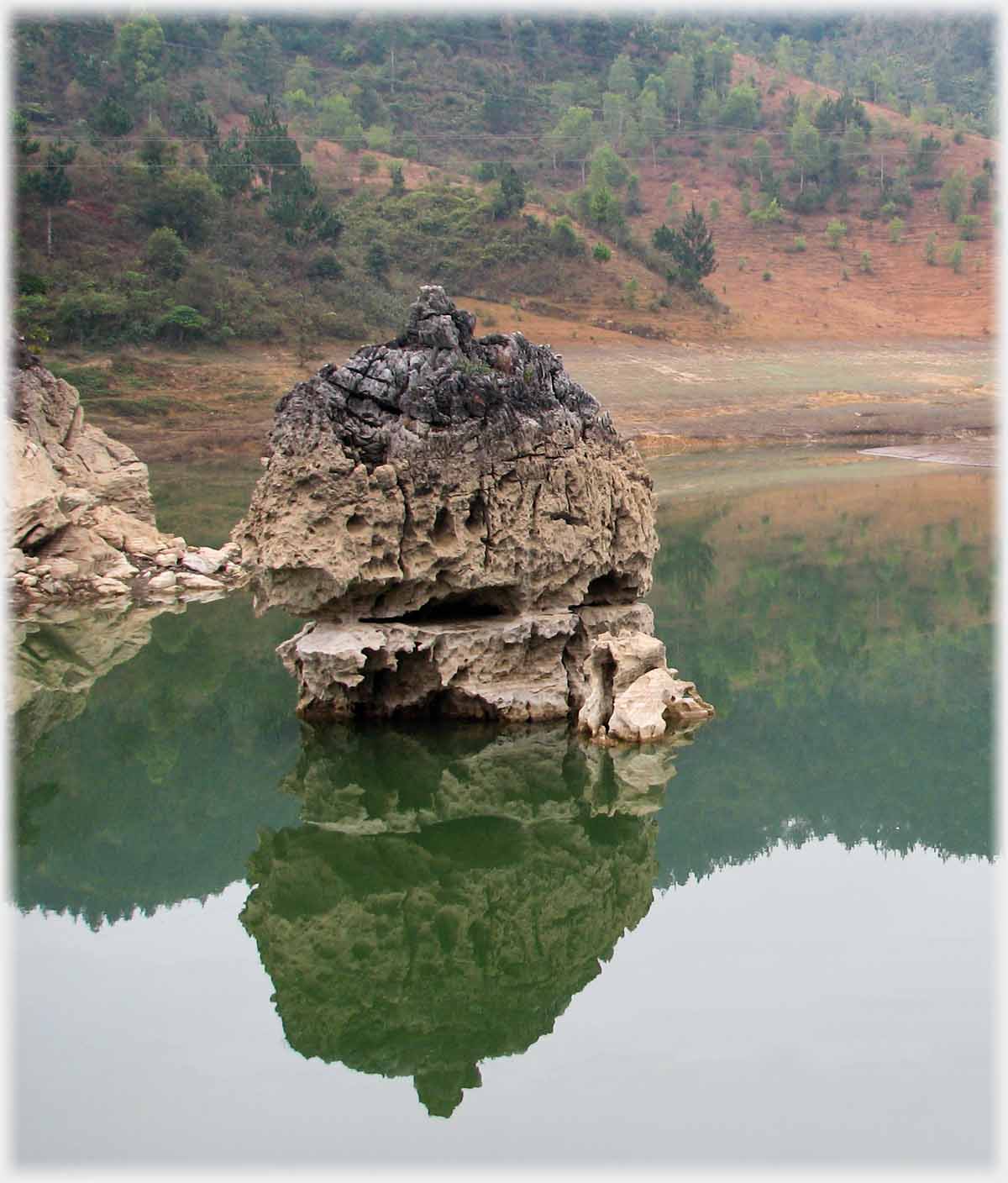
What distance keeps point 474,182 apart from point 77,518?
5739 centimetres

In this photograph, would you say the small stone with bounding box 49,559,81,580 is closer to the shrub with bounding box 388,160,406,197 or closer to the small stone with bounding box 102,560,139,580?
the small stone with bounding box 102,560,139,580

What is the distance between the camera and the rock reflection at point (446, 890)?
986cm

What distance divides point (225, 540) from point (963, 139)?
74.3 metres

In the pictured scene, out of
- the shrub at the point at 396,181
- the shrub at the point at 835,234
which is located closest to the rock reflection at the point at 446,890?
the shrub at the point at 396,181

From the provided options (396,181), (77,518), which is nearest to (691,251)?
(396,181)

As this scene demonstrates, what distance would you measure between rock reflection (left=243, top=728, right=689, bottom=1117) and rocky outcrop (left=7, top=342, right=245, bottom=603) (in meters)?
9.78

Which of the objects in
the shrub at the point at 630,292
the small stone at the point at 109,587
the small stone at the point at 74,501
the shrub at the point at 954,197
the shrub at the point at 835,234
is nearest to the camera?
the small stone at the point at 109,587

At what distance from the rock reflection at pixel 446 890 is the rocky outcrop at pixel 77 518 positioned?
9.78 meters

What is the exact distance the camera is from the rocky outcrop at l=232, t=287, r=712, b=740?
1497 cm

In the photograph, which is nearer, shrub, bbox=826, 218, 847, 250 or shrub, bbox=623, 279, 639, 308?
shrub, bbox=623, 279, 639, 308

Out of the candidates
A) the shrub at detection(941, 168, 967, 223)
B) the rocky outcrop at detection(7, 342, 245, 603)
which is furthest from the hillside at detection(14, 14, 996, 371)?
the rocky outcrop at detection(7, 342, 245, 603)

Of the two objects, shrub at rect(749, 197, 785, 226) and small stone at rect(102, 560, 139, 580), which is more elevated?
small stone at rect(102, 560, 139, 580)

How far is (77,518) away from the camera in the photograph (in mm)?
24406

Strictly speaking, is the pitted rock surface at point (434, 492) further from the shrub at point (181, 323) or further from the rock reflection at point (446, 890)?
the shrub at point (181, 323)
